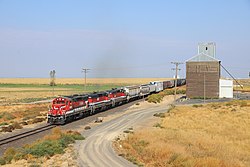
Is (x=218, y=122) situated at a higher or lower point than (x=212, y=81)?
lower

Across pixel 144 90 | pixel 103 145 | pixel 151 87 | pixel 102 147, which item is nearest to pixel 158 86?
pixel 151 87

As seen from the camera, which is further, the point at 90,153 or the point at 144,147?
the point at 144,147

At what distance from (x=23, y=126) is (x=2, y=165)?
2320 centimetres

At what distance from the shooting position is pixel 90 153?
25953 mm

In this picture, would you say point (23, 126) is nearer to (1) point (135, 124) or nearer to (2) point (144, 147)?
(1) point (135, 124)

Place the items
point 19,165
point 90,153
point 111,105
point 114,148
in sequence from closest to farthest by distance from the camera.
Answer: point 19,165, point 90,153, point 114,148, point 111,105

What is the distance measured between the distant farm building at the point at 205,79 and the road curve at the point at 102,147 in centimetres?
3943

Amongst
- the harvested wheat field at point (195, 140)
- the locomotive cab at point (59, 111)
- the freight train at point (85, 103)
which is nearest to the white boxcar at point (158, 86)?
the freight train at point (85, 103)

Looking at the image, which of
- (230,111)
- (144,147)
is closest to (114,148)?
(144,147)

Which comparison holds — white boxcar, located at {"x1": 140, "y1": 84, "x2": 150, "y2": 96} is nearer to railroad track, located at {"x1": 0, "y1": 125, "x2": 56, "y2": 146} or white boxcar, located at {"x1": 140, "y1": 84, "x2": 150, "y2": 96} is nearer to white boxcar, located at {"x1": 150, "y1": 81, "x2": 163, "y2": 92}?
white boxcar, located at {"x1": 150, "y1": 81, "x2": 163, "y2": 92}

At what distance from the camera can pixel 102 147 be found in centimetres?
2852

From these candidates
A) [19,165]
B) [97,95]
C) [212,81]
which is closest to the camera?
[19,165]

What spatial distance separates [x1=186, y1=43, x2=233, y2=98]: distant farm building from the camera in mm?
83000

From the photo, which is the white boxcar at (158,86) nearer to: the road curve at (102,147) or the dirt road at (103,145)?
the dirt road at (103,145)
